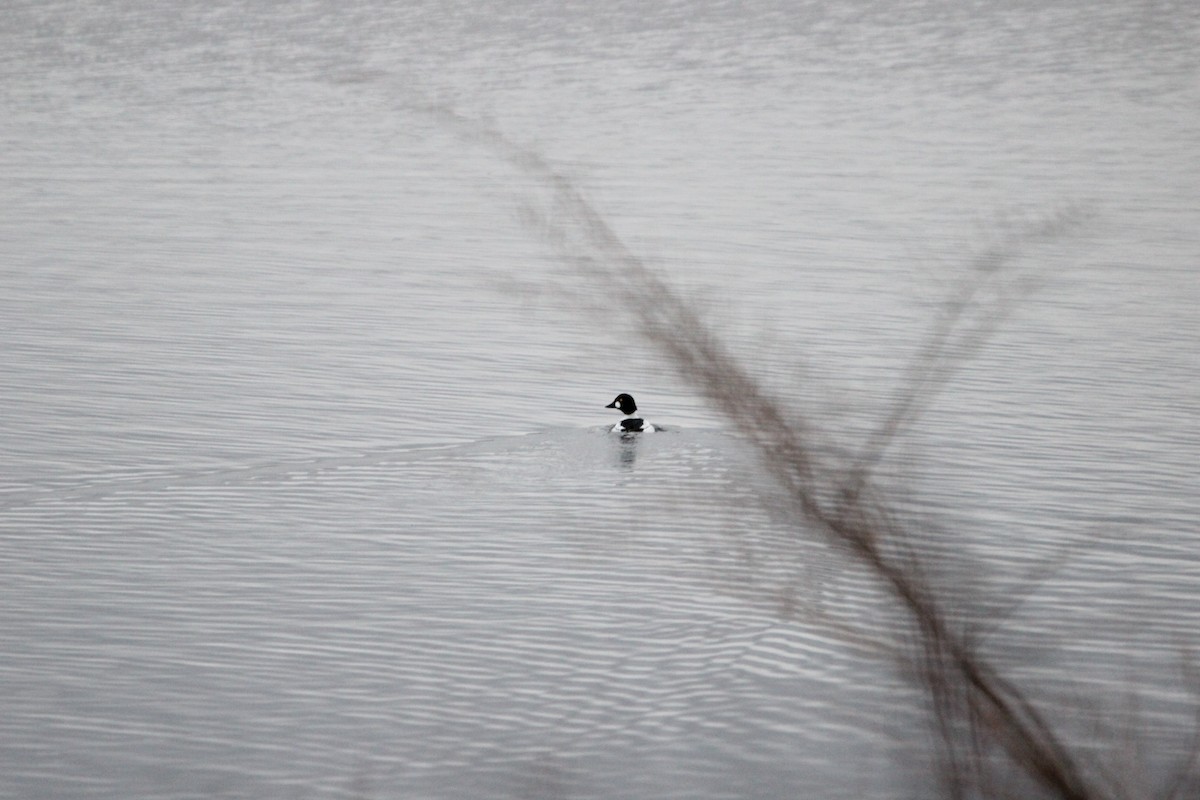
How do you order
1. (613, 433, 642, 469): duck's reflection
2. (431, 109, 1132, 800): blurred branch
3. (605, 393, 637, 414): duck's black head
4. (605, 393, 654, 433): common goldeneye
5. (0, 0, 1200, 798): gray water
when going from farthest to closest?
(605, 393, 637, 414): duck's black head, (605, 393, 654, 433): common goldeneye, (613, 433, 642, 469): duck's reflection, (0, 0, 1200, 798): gray water, (431, 109, 1132, 800): blurred branch

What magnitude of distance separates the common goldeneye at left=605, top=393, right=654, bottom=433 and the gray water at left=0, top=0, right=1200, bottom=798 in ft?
1.01

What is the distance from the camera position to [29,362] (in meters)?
16.2

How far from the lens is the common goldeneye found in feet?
44.8

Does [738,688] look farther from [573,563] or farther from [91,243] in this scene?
[91,243]

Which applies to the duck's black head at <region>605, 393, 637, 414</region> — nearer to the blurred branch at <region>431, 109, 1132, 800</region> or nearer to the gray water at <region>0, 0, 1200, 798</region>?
the gray water at <region>0, 0, 1200, 798</region>

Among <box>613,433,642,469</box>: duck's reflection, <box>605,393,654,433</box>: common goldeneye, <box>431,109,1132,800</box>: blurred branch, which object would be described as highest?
<box>431,109,1132,800</box>: blurred branch

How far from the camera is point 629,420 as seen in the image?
1370 cm

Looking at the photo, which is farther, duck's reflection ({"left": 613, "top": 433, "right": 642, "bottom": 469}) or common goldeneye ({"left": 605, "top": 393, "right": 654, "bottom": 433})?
common goldeneye ({"left": 605, "top": 393, "right": 654, "bottom": 433})

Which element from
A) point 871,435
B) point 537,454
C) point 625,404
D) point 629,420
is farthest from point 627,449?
point 871,435

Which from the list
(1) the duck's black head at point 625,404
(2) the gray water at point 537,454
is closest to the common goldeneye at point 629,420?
(1) the duck's black head at point 625,404

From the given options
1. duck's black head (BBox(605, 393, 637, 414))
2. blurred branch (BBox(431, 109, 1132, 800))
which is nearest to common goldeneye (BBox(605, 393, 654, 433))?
duck's black head (BBox(605, 393, 637, 414))

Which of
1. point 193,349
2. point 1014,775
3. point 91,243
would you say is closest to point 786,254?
point 193,349

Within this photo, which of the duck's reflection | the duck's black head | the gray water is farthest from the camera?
the duck's black head

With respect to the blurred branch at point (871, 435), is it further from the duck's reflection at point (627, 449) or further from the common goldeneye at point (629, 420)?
the common goldeneye at point (629, 420)
